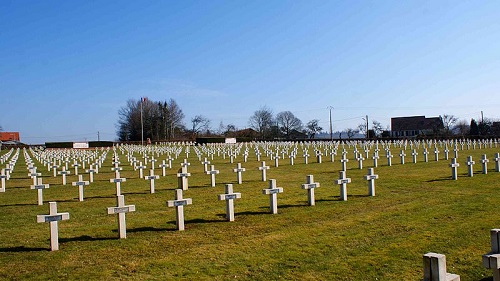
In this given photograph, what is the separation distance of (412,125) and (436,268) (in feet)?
319

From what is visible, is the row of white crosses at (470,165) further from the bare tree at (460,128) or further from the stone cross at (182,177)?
the bare tree at (460,128)

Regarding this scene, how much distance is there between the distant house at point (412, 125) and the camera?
3549 inches

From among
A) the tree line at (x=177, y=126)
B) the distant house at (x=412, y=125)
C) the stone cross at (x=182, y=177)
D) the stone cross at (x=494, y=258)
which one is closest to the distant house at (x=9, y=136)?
the tree line at (x=177, y=126)

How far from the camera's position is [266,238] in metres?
6.94

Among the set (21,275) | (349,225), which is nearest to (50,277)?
(21,275)

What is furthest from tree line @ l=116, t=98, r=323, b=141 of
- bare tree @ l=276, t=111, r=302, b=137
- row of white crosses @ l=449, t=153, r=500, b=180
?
row of white crosses @ l=449, t=153, r=500, b=180

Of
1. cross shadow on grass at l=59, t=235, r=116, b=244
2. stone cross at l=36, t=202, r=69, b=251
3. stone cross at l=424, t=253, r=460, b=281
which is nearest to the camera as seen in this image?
stone cross at l=424, t=253, r=460, b=281

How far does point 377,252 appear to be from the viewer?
600 centimetres

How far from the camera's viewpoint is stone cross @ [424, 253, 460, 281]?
3.07 meters

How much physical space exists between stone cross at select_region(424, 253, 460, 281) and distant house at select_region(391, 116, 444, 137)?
91506 millimetres

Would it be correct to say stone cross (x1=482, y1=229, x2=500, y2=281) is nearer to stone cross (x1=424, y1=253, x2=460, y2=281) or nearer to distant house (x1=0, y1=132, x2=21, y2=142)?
stone cross (x1=424, y1=253, x2=460, y2=281)

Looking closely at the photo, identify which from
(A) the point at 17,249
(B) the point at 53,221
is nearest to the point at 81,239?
(B) the point at 53,221

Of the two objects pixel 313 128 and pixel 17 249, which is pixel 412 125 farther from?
pixel 17 249

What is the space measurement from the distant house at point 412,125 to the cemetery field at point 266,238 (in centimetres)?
8462
